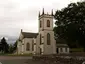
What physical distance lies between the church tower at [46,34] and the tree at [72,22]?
48.3 ft

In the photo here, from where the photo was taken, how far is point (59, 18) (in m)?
58.8

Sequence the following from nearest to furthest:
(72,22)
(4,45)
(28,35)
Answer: (72,22) → (28,35) → (4,45)

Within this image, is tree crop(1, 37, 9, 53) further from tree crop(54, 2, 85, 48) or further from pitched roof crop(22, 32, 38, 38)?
tree crop(54, 2, 85, 48)

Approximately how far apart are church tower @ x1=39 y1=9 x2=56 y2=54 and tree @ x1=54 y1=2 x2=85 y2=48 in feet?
48.3

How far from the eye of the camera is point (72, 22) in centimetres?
5566

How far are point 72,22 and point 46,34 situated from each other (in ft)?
63.9

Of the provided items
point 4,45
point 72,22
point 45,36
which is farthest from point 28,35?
point 72,22

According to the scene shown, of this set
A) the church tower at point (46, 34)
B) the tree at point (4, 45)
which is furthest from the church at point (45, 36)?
the tree at point (4, 45)

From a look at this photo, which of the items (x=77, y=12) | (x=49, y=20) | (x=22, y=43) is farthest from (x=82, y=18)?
(x=22, y=43)

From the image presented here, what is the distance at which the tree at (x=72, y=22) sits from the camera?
176ft

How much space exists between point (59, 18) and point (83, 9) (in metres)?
7.16

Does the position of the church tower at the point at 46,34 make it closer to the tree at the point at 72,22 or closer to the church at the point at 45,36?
the church at the point at 45,36

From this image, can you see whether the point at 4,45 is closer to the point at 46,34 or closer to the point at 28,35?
the point at 28,35

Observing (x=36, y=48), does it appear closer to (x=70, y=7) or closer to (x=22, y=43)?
(x=22, y=43)
